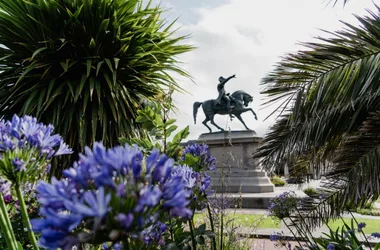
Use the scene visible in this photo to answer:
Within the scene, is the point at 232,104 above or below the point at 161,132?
above

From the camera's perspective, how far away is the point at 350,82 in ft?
9.10

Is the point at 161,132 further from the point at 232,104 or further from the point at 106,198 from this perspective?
the point at 232,104

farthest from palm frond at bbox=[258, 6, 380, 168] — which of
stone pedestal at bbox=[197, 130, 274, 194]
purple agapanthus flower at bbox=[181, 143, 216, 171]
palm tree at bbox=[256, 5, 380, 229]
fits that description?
stone pedestal at bbox=[197, 130, 274, 194]

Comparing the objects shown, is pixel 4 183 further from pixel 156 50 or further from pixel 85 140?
pixel 156 50

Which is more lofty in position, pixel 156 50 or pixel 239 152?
pixel 156 50

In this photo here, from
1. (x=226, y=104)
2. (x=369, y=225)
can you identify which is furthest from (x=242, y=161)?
(x=369, y=225)

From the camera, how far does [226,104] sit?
42.3 feet

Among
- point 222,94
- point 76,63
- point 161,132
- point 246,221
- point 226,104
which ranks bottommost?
point 246,221

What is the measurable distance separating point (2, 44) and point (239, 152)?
28.2 ft

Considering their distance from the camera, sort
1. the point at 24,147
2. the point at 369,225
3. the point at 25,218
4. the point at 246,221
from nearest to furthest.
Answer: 1. the point at 25,218
2. the point at 24,147
3. the point at 246,221
4. the point at 369,225

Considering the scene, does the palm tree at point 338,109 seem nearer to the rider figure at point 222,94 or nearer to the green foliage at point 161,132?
the green foliage at point 161,132

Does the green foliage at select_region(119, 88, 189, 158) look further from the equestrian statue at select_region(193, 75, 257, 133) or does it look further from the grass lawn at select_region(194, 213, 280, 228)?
the equestrian statue at select_region(193, 75, 257, 133)

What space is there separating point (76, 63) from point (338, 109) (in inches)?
153

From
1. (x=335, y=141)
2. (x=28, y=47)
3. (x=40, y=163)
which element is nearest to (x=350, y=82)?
(x=335, y=141)
